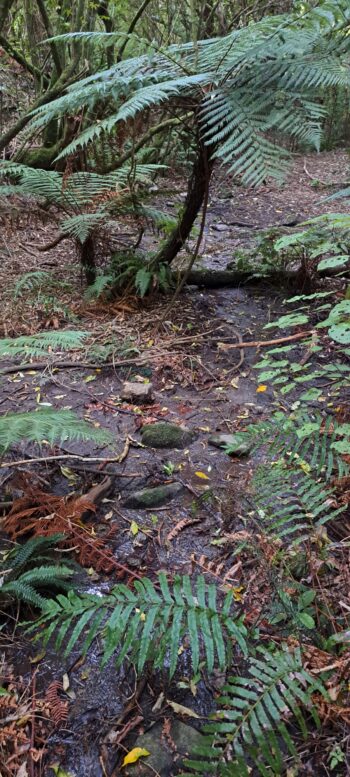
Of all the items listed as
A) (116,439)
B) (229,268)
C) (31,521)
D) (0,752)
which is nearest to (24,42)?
(229,268)

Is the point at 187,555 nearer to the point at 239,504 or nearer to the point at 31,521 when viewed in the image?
the point at 239,504

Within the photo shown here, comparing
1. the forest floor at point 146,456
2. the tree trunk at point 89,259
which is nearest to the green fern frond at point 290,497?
the forest floor at point 146,456

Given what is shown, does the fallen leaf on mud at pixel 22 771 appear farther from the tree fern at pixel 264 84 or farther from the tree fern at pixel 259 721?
the tree fern at pixel 264 84

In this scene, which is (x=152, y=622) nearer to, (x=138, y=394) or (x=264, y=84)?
(x=138, y=394)

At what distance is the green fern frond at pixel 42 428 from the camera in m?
1.62

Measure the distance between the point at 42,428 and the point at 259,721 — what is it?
41.8 inches

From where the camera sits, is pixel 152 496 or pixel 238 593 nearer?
pixel 238 593

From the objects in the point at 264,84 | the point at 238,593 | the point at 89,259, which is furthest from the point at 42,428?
the point at 89,259

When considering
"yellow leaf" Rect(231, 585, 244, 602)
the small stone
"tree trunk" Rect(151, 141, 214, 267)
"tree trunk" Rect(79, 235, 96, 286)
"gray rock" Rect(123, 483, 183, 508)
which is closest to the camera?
"yellow leaf" Rect(231, 585, 244, 602)

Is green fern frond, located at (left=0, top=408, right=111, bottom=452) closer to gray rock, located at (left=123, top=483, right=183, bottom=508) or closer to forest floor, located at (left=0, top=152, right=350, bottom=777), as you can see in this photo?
forest floor, located at (left=0, top=152, right=350, bottom=777)

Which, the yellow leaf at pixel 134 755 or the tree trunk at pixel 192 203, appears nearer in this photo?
the yellow leaf at pixel 134 755

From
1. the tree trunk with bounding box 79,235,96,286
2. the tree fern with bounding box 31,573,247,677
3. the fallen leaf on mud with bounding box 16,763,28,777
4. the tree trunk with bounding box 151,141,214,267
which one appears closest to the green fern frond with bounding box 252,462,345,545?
the tree fern with bounding box 31,573,247,677

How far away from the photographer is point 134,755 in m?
1.40

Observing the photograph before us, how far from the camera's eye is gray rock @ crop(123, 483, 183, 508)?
2352mm
